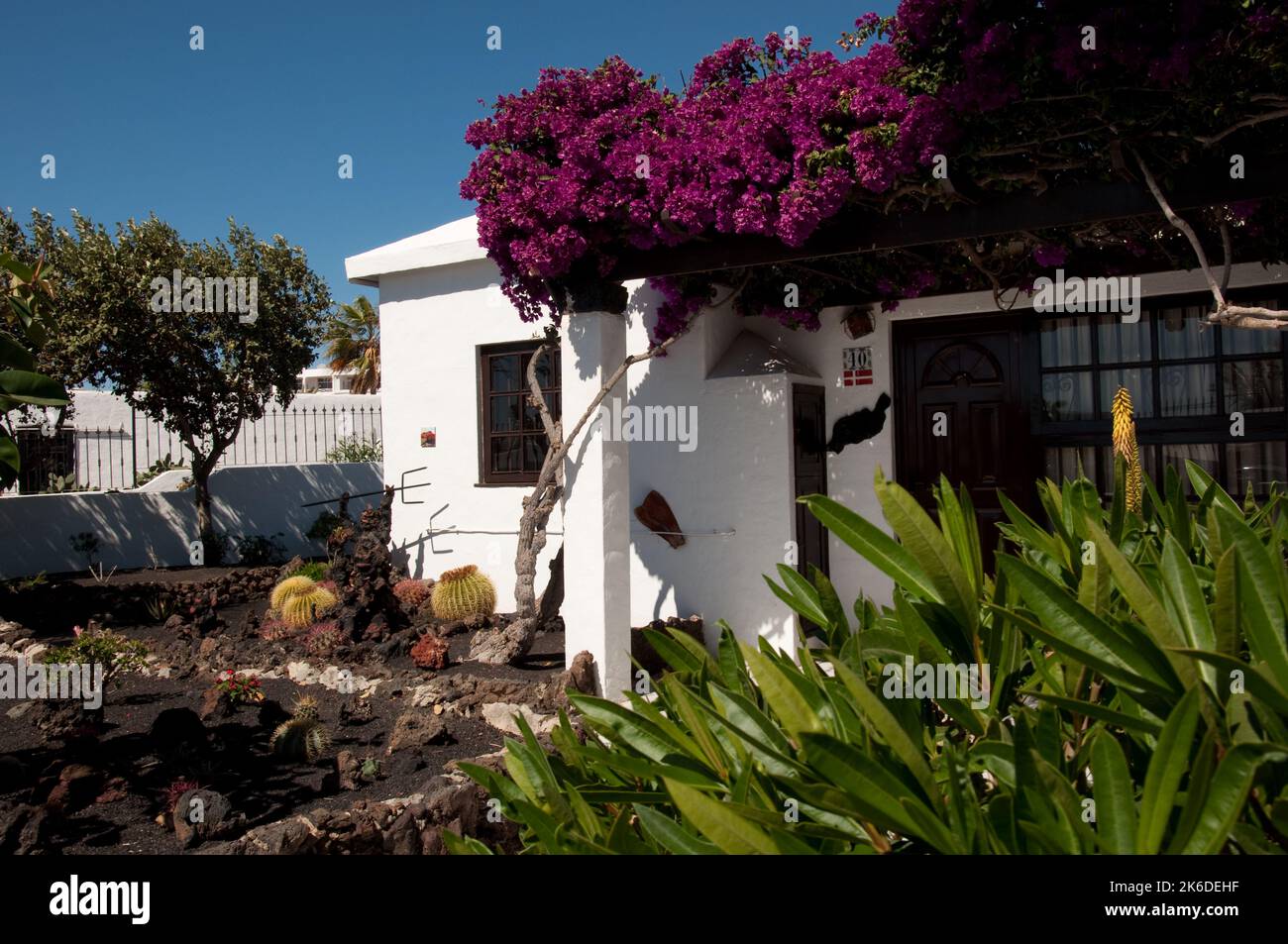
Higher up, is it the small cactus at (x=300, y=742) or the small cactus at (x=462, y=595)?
the small cactus at (x=462, y=595)

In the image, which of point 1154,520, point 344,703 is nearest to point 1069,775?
point 1154,520

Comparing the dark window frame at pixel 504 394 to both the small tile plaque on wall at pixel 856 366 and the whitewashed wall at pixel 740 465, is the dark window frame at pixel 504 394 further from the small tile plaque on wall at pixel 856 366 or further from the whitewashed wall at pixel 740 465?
the small tile plaque on wall at pixel 856 366

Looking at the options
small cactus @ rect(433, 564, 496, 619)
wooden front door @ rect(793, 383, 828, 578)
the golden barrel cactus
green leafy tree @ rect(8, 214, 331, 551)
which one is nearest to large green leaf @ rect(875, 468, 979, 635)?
the golden barrel cactus

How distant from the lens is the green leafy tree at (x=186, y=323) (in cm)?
1034

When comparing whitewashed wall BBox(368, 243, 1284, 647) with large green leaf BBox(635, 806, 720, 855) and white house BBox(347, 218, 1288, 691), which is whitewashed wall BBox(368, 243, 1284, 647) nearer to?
white house BBox(347, 218, 1288, 691)

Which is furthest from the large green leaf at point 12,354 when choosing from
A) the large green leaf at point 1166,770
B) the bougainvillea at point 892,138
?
the large green leaf at point 1166,770

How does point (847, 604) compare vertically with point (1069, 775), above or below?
below

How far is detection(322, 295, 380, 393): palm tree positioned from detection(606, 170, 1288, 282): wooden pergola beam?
884 inches

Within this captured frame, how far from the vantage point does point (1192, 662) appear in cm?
100

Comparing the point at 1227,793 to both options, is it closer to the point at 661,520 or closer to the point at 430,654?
the point at 430,654

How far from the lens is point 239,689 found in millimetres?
5746

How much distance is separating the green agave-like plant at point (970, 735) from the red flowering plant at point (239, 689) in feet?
16.3
